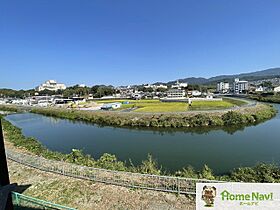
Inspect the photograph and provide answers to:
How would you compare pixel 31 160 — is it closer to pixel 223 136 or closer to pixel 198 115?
pixel 223 136

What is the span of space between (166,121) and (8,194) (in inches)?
870

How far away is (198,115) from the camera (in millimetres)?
25312

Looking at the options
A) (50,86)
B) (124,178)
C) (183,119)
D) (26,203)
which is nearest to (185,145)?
(183,119)

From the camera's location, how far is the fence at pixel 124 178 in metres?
6.06

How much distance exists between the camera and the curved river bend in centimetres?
1259

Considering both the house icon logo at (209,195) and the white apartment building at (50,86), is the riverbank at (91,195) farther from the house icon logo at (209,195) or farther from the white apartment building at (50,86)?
the white apartment building at (50,86)

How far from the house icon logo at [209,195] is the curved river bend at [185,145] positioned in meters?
7.94

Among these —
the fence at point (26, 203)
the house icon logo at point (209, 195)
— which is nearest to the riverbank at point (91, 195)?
the fence at point (26, 203)

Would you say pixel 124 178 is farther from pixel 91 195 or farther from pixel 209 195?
pixel 209 195

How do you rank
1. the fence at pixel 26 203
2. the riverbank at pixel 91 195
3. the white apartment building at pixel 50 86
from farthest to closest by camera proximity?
the white apartment building at pixel 50 86
the riverbank at pixel 91 195
the fence at pixel 26 203

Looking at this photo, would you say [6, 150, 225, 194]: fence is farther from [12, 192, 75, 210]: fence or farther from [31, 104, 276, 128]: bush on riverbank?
[31, 104, 276, 128]: bush on riverbank

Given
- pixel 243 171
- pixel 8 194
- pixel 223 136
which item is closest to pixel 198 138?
pixel 223 136

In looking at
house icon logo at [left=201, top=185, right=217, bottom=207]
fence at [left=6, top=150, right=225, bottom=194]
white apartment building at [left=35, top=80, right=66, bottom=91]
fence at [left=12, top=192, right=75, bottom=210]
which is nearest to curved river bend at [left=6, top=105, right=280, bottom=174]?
fence at [left=6, top=150, right=225, bottom=194]

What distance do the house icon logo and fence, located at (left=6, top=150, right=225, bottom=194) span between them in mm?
2001
